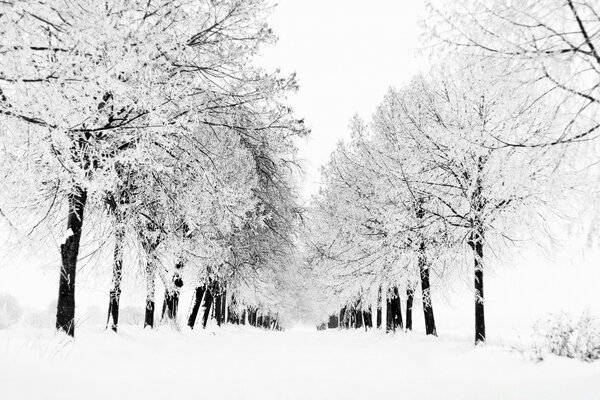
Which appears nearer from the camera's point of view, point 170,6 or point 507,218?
point 170,6

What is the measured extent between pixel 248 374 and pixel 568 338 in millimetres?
5612

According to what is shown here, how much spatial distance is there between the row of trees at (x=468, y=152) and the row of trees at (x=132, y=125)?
335 cm

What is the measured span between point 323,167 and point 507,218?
34.0 ft

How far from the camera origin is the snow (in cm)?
461

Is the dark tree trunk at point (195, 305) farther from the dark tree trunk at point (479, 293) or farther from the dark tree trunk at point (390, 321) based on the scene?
the dark tree trunk at point (479, 293)

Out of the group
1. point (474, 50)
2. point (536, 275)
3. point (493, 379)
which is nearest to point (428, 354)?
point (536, 275)

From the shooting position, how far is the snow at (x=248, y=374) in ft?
15.1

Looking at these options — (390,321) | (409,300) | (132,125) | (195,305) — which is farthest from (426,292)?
(132,125)

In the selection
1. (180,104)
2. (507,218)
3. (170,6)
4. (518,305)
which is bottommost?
(518,305)

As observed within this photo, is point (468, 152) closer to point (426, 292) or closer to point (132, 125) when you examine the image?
point (426, 292)

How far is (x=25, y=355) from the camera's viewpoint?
5.03 m

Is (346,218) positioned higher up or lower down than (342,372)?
higher up

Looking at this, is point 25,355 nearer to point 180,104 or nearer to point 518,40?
point 180,104

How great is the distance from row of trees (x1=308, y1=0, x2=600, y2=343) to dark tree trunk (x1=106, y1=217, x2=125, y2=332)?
5.75 meters
